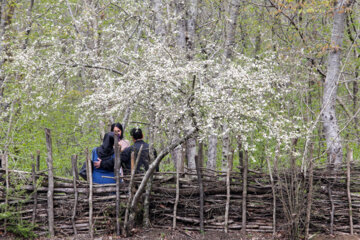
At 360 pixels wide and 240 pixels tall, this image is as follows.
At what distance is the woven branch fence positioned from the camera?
6.83 metres

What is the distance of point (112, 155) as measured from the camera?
706 cm

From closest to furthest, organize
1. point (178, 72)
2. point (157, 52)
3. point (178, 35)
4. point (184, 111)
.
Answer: point (184, 111) → point (178, 72) → point (157, 52) → point (178, 35)

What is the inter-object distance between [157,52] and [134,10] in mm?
2921

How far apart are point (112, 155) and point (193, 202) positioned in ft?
5.40

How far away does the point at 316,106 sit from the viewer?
12.6 metres

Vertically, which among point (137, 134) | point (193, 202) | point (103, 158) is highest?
point (137, 134)

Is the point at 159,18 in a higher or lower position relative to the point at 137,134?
higher

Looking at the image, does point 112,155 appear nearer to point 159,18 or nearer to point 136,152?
point 136,152

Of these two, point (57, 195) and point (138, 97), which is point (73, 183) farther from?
point (138, 97)

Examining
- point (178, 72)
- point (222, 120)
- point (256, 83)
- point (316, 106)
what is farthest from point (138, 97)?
point (316, 106)

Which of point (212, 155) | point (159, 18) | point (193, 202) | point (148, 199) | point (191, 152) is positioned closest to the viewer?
point (148, 199)

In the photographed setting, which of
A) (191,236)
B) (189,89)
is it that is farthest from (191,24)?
(191,236)

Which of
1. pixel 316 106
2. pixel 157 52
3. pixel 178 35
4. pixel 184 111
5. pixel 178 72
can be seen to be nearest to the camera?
pixel 184 111

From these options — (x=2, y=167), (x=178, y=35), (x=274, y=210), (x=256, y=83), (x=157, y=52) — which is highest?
(x=178, y=35)
